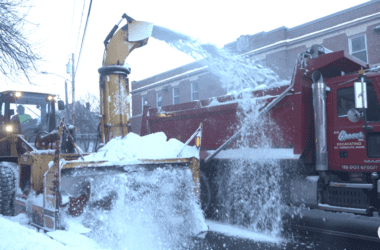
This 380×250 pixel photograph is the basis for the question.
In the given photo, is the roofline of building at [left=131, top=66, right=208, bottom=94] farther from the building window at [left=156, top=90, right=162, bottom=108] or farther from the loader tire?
the loader tire

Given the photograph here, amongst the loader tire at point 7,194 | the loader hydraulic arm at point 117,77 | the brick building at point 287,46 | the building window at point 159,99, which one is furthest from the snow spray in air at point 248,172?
the building window at point 159,99

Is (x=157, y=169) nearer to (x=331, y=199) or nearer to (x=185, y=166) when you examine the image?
(x=185, y=166)

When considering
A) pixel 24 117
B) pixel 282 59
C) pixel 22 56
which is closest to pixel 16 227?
pixel 24 117

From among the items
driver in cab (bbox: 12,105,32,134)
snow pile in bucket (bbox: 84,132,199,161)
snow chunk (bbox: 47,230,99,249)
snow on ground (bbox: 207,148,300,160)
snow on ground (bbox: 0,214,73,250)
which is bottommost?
snow chunk (bbox: 47,230,99,249)

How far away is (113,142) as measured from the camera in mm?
5371

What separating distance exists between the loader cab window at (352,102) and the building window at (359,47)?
11835 mm

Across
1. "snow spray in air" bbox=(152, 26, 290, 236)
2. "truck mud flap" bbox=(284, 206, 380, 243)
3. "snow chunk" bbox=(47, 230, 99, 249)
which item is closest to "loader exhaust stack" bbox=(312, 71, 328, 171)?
"snow spray in air" bbox=(152, 26, 290, 236)

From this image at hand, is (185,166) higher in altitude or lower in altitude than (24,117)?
lower

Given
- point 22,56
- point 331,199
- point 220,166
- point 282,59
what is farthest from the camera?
Result: point 282,59

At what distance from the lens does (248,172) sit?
19.2 feet

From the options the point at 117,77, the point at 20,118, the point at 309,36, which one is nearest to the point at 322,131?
the point at 117,77

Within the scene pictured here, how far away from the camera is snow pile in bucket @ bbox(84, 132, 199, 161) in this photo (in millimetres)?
4914

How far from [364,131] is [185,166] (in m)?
2.85

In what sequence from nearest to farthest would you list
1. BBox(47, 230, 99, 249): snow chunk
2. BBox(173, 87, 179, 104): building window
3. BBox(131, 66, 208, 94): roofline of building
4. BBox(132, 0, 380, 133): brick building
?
BBox(47, 230, 99, 249): snow chunk
BBox(132, 0, 380, 133): brick building
BBox(131, 66, 208, 94): roofline of building
BBox(173, 87, 179, 104): building window
